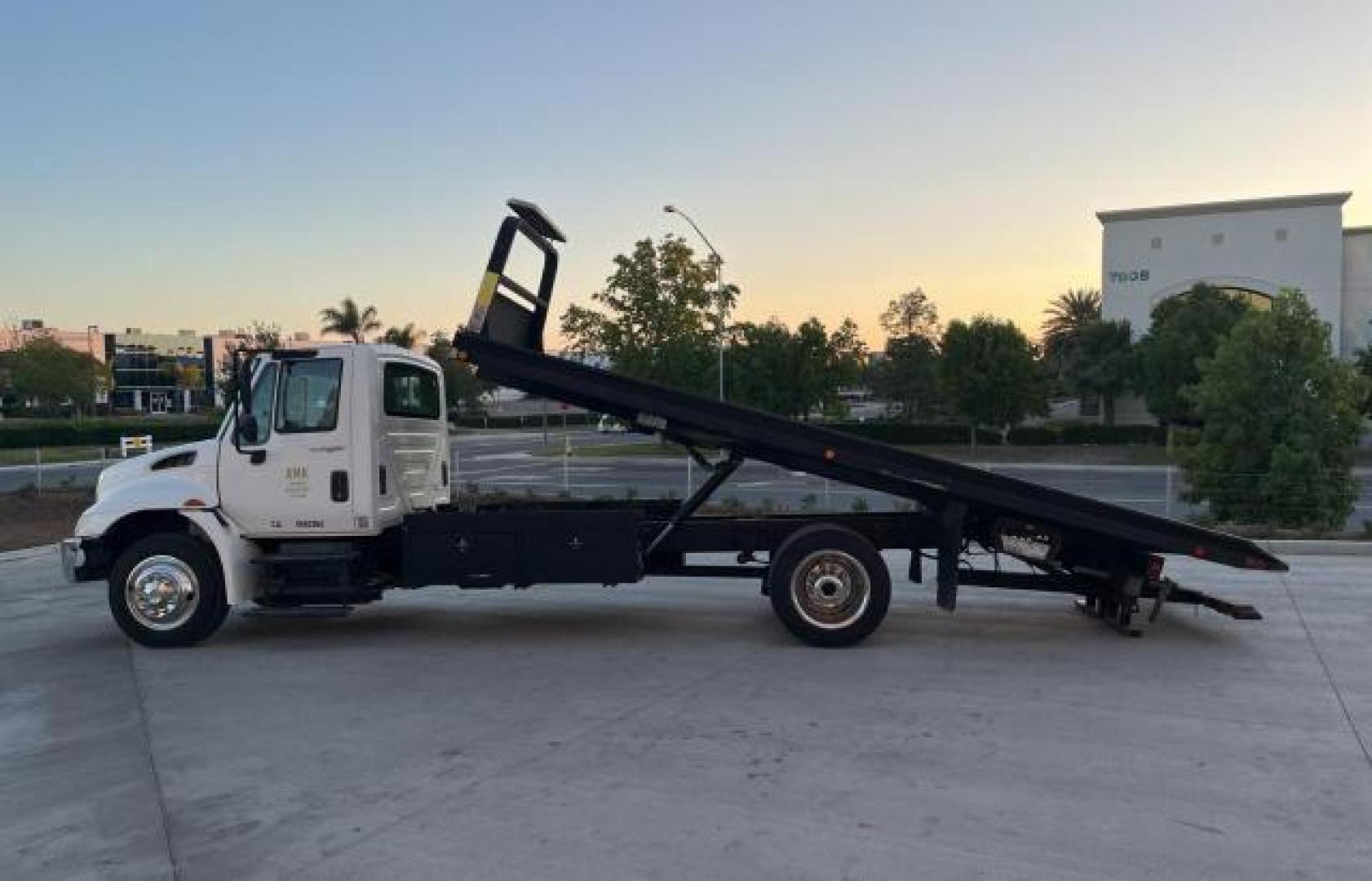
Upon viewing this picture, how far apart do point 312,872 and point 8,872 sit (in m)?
1.27

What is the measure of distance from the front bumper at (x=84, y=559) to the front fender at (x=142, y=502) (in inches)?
3.8

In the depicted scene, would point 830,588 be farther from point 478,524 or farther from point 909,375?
point 909,375

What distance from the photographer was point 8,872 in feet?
13.1

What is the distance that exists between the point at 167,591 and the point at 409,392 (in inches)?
96.6

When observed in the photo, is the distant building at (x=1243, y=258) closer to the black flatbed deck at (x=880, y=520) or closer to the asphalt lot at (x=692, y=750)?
the black flatbed deck at (x=880, y=520)

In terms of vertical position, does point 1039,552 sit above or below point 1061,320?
below

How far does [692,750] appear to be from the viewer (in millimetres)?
5309

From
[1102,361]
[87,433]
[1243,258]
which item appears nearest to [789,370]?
[1102,361]

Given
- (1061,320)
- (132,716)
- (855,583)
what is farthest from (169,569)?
(1061,320)

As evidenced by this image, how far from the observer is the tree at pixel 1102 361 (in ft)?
164

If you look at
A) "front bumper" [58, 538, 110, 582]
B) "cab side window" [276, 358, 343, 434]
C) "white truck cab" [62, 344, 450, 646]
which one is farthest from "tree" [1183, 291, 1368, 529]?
"front bumper" [58, 538, 110, 582]

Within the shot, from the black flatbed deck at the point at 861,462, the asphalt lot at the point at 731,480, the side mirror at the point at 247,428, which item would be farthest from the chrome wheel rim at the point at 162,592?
the asphalt lot at the point at 731,480

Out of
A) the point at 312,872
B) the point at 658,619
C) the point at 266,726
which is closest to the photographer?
the point at 312,872

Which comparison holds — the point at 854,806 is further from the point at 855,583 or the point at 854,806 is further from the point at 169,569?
the point at 169,569
